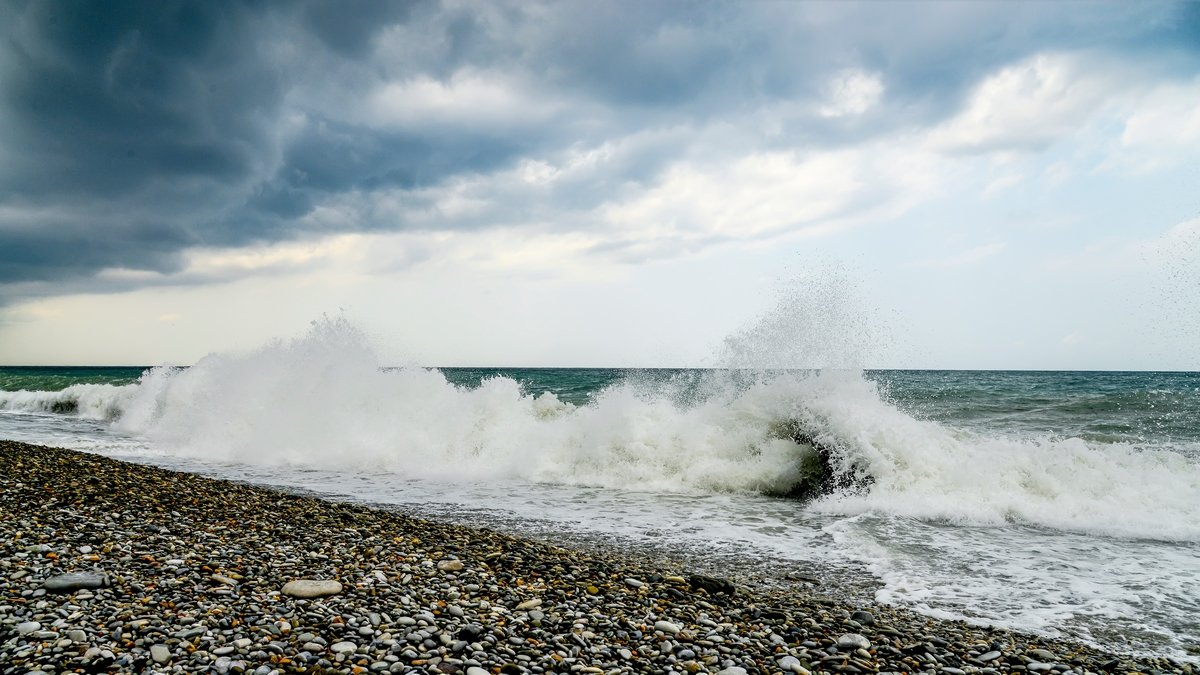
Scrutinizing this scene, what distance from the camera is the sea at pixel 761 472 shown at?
6707mm

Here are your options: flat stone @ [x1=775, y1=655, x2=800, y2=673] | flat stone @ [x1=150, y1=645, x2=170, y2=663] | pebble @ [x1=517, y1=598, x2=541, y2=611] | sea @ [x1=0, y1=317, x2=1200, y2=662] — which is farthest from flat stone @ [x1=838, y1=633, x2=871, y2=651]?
flat stone @ [x1=150, y1=645, x2=170, y2=663]

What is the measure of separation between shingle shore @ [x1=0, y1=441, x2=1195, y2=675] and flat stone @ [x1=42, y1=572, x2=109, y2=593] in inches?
0.6

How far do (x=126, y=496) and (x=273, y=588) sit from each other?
14.3ft

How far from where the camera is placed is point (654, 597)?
518 centimetres

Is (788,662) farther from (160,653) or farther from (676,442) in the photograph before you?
(676,442)

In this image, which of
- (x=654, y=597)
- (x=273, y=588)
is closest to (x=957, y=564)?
(x=654, y=597)

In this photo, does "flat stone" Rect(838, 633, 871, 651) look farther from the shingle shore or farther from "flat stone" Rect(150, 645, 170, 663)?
"flat stone" Rect(150, 645, 170, 663)

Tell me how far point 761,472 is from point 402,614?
920 centimetres

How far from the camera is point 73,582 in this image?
14.7 ft

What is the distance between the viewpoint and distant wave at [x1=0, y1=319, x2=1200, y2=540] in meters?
10.4

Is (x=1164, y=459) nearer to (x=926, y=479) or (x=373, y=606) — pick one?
(x=926, y=479)

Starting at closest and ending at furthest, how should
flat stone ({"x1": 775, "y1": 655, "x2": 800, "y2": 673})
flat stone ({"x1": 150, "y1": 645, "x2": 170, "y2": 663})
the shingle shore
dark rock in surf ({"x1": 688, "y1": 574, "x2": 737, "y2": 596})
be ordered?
flat stone ({"x1": 150, "y1": 645, "x2": 170, "y2": 663})
the shingle shore
flat stone ({"x1": 775, "y1": 655, "x2": 800, "y2": 673})
dark rock in surf ({"x1": 688, "y1": 574, "x2": 737, "y2": 596})

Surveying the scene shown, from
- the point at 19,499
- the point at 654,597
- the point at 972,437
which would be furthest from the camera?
the point at 972,437

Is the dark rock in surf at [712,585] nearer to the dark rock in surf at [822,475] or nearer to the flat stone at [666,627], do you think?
the flat stone at [666,627]
